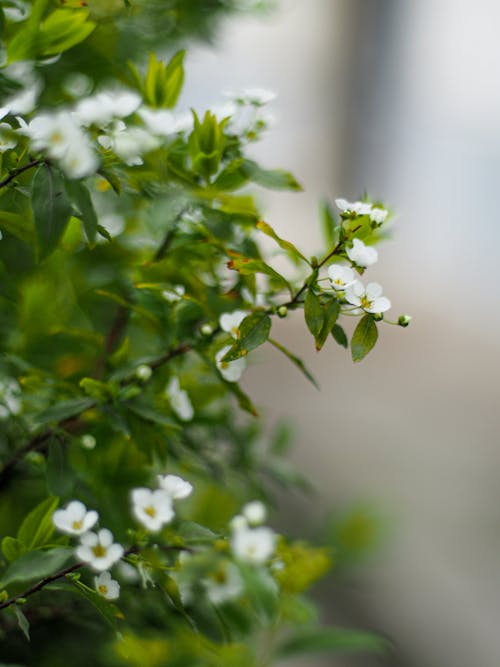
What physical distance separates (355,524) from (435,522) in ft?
1.50

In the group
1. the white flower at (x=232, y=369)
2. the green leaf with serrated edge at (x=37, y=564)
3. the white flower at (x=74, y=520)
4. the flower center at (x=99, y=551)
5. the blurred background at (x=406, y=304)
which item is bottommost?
the blurred background at (x=406, y=304)

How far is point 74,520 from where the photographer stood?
1.65ft

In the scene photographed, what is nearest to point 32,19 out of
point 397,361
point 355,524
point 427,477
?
point 355,524

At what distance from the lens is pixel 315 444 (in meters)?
2.14

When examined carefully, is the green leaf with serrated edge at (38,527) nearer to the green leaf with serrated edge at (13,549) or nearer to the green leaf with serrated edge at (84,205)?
the green leaf with serrated edge at (13,549)

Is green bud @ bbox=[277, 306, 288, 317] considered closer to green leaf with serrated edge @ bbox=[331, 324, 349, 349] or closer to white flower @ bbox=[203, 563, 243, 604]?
green leaf with serrated edge @ bbox=[331, 324, 349, 349]

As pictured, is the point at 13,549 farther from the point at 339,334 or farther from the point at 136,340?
the point at 136,340

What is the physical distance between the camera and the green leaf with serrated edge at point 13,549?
20.6 inches

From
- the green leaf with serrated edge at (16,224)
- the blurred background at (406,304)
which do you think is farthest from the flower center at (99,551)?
the blurred background at (406,304)

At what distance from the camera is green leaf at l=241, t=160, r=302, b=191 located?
2.02ft

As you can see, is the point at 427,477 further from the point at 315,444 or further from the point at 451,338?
the point at 451,338

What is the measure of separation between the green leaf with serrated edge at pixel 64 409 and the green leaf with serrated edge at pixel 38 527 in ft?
0.20

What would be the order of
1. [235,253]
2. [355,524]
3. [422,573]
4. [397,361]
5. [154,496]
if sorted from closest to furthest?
1. [154,496]
2. [235,253]
3. [355,524]
4. [422,573]
5. [397,361]

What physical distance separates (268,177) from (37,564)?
0.33m
